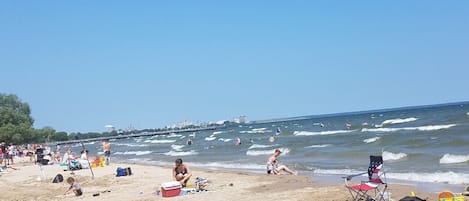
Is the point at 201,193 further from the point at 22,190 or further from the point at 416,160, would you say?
the point at 416,160

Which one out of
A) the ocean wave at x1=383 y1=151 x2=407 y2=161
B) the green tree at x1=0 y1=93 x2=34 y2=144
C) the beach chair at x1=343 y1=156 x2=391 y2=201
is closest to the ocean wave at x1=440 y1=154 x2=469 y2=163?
the ocean wave at x1=383 y1=151 x2=407 y2=161

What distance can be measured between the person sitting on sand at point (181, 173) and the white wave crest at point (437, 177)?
16.9 feet

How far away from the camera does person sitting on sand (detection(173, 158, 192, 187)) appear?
38.0 feet

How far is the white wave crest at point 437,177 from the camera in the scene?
11180 millimetres

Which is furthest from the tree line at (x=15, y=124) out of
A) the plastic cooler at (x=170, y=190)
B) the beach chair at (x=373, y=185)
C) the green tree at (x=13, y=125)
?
the beach chair at (x=373, y=185)

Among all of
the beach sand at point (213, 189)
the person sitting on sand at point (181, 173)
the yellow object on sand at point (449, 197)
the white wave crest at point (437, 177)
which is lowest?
the white wave crest at point (437, 177)

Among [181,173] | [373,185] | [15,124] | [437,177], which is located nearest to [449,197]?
[373,185]

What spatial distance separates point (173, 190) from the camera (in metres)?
10.6

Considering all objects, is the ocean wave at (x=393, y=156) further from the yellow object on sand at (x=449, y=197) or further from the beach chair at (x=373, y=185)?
the yellow object on sand at (x=449, y=197)

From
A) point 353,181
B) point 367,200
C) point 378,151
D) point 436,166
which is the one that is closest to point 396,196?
point 367,200

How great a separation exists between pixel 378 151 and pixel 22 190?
14.0 metres

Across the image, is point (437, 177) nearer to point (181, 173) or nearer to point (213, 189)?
point (213, 189)

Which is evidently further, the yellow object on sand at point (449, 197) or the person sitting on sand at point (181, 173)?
the person sitting on sand at point (181, 173)

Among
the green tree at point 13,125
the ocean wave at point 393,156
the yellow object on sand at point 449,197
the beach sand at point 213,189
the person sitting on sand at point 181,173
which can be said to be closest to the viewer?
the yellow object on sand at point 449,197
